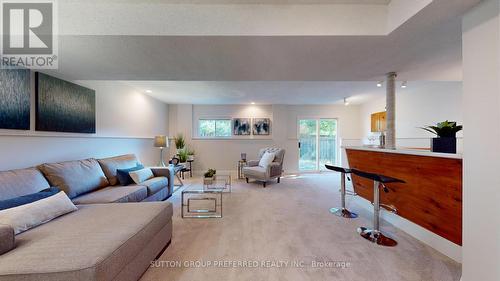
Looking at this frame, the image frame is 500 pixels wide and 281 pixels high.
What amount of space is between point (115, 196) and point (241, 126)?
4.40 m

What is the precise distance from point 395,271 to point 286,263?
0.97m

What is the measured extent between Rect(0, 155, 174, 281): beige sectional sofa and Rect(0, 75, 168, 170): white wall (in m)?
0.31

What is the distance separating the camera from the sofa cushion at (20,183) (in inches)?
67.0

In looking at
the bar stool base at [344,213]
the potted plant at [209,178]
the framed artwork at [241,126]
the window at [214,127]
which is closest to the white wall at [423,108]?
the bar stool base at [344,213]

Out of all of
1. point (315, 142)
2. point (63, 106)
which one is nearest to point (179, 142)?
point (63, 106)

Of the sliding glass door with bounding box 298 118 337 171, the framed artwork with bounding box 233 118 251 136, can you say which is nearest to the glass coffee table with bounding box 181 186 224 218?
the framed artwork with bounding box 233 118 251 136

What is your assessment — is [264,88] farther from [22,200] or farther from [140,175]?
[22,200]

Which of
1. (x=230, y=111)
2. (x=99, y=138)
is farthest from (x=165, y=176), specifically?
(x=230, y=111)

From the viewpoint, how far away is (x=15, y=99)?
6.95 feet

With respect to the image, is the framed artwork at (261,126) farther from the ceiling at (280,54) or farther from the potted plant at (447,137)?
the potted plant at (447,137)

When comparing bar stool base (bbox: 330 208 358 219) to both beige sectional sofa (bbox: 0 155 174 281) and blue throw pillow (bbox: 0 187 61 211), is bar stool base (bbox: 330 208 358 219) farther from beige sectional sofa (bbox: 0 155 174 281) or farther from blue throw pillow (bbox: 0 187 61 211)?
blue throw pillow (bbox: 0 187 61 211)

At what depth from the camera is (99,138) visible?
3404 millimetres

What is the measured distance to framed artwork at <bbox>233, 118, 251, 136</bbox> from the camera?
20.8ft

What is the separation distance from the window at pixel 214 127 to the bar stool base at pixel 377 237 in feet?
15.8
